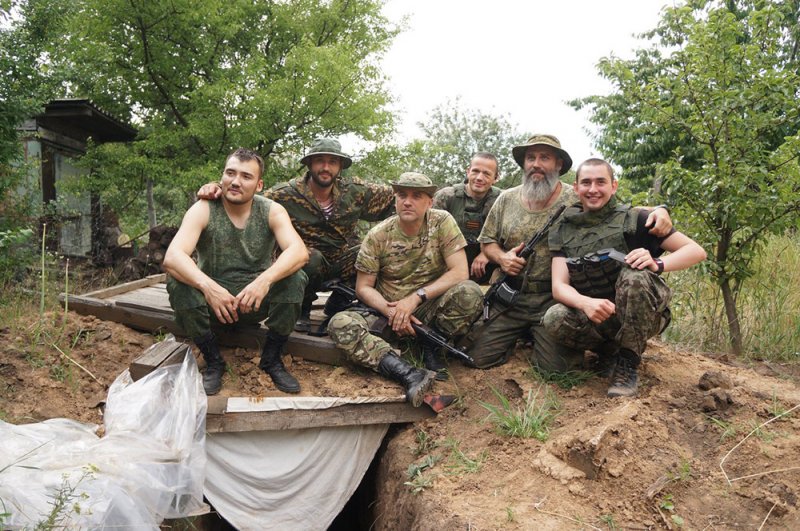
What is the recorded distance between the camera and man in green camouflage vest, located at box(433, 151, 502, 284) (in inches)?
216

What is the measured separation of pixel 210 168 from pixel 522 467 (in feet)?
24.2

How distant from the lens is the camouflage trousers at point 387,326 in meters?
4.22

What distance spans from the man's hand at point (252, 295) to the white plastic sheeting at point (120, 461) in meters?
0.58

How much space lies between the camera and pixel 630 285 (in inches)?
144

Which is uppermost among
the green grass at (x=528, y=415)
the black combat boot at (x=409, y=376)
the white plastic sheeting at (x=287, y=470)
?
the black combat boot at (x=409, y=376)

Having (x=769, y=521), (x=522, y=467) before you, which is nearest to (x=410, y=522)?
(x=522, y=467)

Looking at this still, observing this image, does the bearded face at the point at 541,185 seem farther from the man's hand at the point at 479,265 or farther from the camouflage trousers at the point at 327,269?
the camouflage trousers at the point at 327,269

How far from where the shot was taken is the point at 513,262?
14.7ft

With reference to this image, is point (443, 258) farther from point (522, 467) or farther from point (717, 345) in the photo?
point (717, 345)

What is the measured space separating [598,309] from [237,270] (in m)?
2.53

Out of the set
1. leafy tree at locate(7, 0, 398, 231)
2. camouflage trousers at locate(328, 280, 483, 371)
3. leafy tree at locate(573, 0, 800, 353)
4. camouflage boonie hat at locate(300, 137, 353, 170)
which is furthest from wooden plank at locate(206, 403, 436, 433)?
leafy tree at locate(7, 0, 398, 231)

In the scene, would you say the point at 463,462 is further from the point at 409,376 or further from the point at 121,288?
the point at 121,288

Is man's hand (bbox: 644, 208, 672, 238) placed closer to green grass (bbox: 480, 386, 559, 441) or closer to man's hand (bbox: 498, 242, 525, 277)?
man's hand (bbox: 498, 242, 525, 277)

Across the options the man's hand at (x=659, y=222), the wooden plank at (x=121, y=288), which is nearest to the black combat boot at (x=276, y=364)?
the wooden plank at (x=121, y=288)
